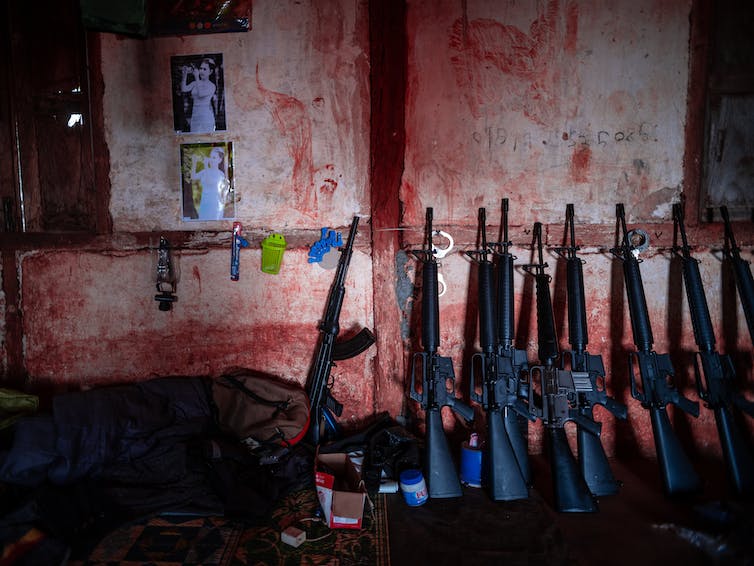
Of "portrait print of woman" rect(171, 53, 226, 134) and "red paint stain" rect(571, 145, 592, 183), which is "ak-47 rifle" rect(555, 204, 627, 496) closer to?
"red paint stain" rect(571, 145, 592, 183)

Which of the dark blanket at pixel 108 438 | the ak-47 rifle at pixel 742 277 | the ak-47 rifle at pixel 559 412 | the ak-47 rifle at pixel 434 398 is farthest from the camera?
the ak-47 rifle at pixel 742 277

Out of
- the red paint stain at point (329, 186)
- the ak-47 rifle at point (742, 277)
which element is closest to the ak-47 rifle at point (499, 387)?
the red paint stain at point (329, 186)

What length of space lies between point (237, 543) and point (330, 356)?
114cm

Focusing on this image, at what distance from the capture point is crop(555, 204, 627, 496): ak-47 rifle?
99.3 inches

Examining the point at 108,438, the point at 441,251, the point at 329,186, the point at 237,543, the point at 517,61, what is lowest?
the point at 237,543

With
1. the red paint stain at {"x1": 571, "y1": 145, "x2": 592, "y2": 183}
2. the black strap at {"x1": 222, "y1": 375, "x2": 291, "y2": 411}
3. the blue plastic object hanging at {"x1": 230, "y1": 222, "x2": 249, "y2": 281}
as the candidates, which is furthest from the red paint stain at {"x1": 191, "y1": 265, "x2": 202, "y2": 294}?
the red paint stain at {"x1": 571, "y1": 145, "x2": 592, "y2": 183}

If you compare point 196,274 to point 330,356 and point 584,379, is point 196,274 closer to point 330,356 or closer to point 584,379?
point 330,356

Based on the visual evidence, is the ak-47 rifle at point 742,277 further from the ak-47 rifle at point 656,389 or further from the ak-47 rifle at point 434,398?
the ak-47 rifle at point 434,398

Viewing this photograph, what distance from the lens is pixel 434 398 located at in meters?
2.58

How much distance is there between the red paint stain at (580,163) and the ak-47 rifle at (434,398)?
110 centimetres

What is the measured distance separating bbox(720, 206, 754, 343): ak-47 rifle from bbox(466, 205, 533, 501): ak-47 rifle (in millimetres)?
1376

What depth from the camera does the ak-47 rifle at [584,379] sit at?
2521 millimetres

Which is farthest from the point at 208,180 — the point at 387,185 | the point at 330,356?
the point at 330,356

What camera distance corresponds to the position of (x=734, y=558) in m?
1.92
